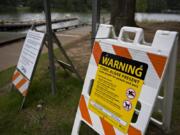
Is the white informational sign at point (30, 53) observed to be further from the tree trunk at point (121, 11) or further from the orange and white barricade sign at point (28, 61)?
the tree trunk at point (121, 11)

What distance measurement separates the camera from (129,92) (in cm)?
242

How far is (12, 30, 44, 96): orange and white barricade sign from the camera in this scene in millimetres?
4136

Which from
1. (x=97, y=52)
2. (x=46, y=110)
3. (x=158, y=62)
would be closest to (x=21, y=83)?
(x=46, y=110)

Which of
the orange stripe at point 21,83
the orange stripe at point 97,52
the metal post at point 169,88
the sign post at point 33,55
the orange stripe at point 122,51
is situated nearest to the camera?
the metal post at point 169,88

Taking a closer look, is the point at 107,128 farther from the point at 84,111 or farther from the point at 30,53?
the point at 30,53

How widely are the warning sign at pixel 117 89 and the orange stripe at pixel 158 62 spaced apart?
86mm

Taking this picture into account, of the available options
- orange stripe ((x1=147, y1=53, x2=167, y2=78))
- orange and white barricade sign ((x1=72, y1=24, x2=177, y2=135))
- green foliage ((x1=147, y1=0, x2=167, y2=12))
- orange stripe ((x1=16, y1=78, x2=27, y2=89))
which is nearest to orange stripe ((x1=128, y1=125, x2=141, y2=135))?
orange and white barricade sign ((x1=72, y1=24, x2=177, y2=135))

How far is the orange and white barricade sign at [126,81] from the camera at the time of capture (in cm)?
222

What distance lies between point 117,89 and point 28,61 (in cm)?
226

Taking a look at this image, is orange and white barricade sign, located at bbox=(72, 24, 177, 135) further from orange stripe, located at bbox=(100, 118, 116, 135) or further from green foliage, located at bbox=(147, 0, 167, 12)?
green foliage, located at bbox=(147, 0, 167, 12)

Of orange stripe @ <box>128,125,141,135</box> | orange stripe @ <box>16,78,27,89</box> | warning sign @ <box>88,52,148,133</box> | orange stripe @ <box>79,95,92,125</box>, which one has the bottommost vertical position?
orange stripe @ <box>16,78,27,89</box>

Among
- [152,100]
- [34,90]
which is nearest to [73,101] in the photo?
[34,90]

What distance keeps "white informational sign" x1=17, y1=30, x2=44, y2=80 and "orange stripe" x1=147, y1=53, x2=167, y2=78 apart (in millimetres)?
2291

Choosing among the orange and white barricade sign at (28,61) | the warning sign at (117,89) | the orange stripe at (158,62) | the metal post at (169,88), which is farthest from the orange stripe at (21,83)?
the orange stripe at (158,62)
